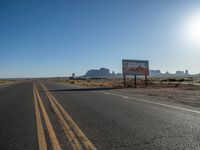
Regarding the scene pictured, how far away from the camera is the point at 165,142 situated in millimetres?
5246

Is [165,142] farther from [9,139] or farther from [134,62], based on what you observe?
[134,62]

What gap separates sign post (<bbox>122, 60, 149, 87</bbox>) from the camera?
121 ft

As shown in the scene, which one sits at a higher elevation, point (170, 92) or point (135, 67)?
point (135, 67)

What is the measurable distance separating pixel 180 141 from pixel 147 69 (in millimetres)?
33722

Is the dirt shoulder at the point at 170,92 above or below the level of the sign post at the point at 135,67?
below

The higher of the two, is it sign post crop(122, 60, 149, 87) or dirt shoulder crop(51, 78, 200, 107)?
sign post crop(122, 60, 149, 87)

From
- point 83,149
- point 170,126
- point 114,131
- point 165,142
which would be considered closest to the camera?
point 83,149

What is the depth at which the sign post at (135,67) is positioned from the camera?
36.8 metres

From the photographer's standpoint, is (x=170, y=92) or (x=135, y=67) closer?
(x=170, y=92)

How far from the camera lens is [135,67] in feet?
123

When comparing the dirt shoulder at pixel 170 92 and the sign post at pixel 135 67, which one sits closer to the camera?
the dirt shoulder at pixel 170 92

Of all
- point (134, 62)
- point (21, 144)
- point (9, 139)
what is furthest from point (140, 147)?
point (134, 62)

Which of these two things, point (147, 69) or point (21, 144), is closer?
point (21, 144)

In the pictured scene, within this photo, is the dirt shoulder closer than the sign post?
Yes
